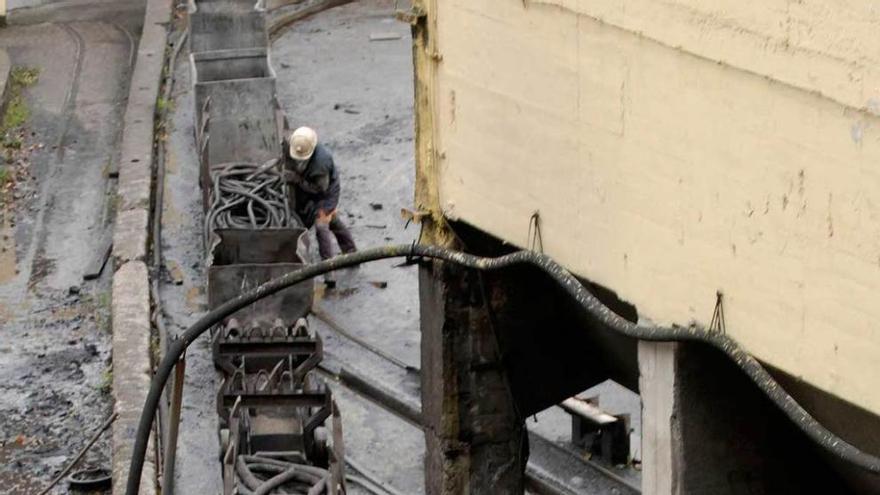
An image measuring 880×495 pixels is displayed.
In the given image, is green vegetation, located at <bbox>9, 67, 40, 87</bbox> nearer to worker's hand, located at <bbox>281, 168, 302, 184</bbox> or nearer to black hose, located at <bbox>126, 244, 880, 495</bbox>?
worker's hand, located at <bbox>281, 168, 302, 184</bbox>

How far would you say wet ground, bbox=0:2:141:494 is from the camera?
16.6 m

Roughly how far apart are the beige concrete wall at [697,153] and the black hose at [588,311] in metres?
0.11

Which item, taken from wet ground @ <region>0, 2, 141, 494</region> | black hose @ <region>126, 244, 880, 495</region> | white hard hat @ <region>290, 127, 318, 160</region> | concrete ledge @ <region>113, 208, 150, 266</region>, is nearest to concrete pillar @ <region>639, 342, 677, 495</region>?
black hose @ <region>126, 244, 880, 495</region>

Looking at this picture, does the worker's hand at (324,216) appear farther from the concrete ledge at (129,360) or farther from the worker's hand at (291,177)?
the concrete ledge at (129,360)

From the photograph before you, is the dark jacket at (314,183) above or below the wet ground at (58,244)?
above

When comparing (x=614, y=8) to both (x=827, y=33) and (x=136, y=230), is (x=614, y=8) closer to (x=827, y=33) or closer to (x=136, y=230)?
(x=827, y=33)

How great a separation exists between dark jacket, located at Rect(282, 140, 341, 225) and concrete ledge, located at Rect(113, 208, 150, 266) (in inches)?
77.0

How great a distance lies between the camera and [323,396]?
13570 millimetres

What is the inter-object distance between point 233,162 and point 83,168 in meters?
3.05

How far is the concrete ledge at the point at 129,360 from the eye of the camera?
49.3 ft

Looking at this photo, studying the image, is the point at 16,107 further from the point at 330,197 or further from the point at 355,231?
the point at 330,197

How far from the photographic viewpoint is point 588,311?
36.0 ft

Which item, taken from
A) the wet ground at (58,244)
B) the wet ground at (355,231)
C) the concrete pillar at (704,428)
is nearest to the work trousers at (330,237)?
the wet ground at (355,231)

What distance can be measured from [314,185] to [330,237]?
0.61 m
